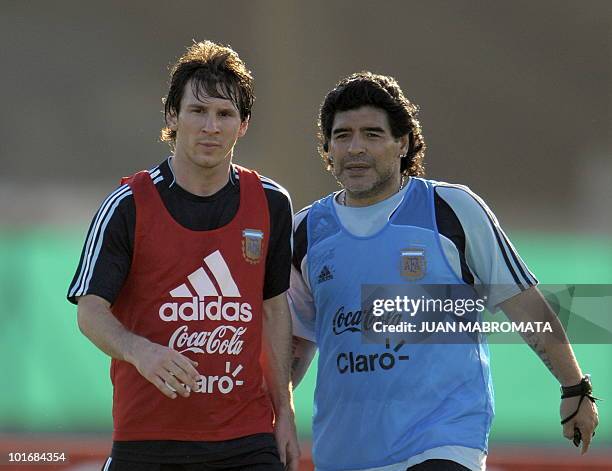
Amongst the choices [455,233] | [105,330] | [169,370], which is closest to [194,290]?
[105,330]

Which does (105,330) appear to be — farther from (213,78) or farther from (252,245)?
(213,78)

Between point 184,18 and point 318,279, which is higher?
point 184,18

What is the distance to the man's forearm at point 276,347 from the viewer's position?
3898 mm

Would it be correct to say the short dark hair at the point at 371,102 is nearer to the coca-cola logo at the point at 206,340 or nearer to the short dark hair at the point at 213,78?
the short dark hair at the point at 213,78

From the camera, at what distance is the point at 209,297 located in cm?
367

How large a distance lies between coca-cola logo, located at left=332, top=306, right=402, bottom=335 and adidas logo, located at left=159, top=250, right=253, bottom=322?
21.0 inches

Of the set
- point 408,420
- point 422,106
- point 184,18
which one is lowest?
point 408,420

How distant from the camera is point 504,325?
15.4 ft

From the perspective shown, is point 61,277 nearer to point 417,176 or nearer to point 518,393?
point 518,393

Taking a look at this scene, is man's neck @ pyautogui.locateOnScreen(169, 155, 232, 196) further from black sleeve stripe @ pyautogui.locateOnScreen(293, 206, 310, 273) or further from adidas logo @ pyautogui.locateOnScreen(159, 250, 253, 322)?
black sleeve stripe @ pyautogui.locateOnScreen(293, 206, 310, 273)

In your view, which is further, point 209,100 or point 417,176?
point 417,176

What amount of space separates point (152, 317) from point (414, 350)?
943mm

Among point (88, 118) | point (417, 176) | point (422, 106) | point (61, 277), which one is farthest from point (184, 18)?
point (417, 176)

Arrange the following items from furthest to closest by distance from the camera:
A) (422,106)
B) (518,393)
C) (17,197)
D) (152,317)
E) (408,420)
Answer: (422,106), (17,197), (518,393), (408,420), (152,317)
